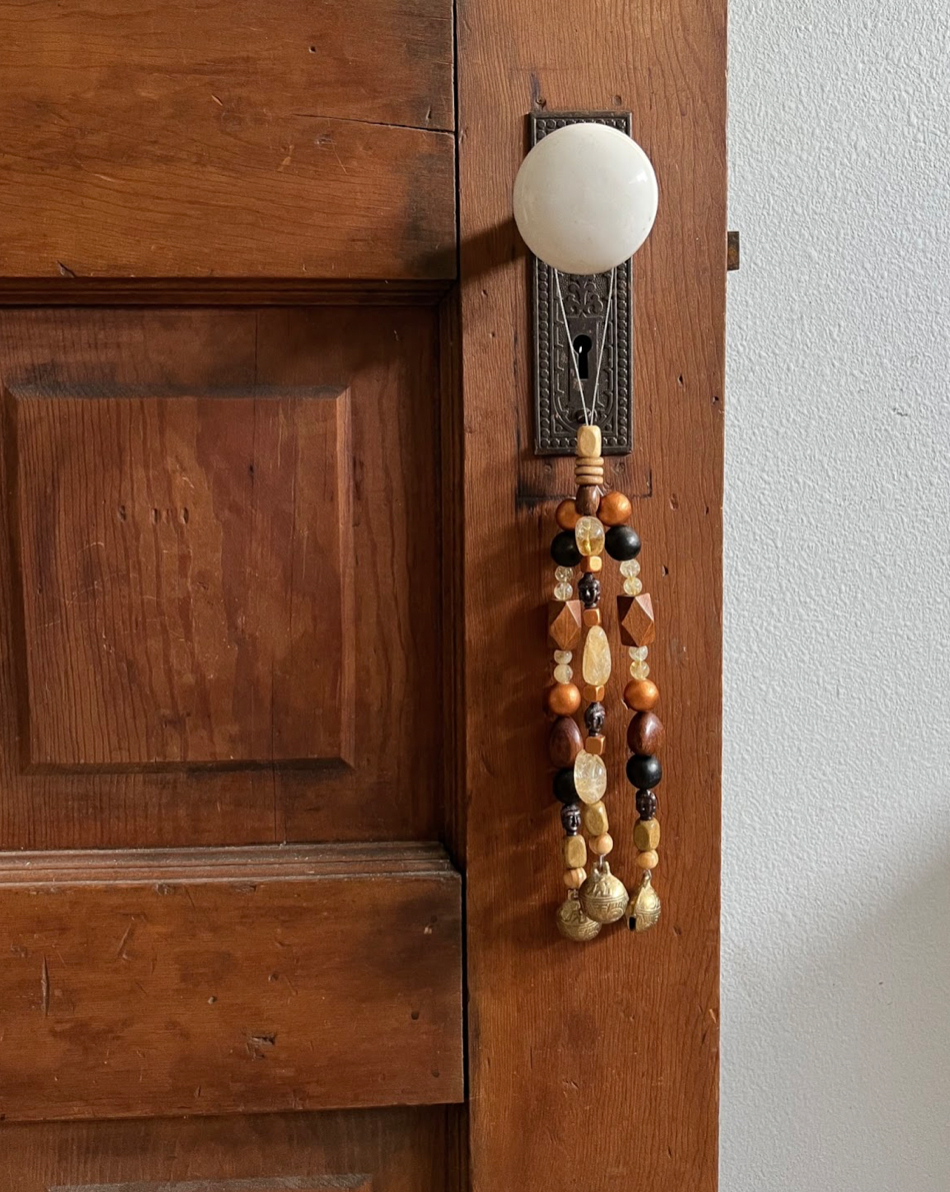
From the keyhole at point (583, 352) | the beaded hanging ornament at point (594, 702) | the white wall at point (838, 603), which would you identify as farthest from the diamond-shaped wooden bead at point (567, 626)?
the white wall at point (838, 603)

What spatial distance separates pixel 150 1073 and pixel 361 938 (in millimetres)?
127

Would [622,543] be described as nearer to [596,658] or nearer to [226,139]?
[596,658]

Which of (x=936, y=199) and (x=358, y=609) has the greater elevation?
(x=936, y=199)

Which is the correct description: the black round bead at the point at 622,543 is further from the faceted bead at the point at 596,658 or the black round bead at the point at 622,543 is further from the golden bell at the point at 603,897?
the golden bell at the point at 603,897

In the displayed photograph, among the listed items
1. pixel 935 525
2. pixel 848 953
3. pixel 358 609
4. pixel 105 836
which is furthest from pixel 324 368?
pixel 848 953

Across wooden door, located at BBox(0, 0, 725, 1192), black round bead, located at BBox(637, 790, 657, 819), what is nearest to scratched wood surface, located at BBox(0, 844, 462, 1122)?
wooden door, located at BBox(0, 0, 725, 1192)

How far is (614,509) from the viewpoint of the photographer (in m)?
0.45

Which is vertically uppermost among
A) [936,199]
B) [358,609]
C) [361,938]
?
[936,199]

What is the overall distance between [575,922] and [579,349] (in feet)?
0.93

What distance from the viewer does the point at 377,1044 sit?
1.60 ft

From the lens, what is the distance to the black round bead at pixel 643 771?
1.52 ft

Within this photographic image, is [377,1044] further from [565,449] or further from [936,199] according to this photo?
[936,199]

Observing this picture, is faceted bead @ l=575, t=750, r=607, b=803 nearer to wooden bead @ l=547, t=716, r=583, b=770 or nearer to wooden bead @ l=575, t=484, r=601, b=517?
wooden bead @ l=547, t=716, r=583, b=770

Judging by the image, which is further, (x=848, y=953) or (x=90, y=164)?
(x=848, y=953)
